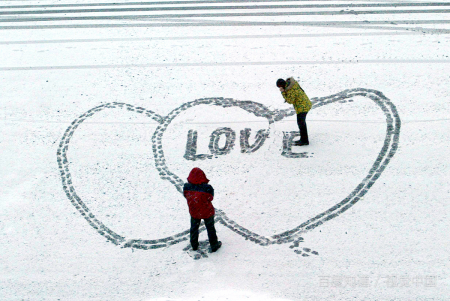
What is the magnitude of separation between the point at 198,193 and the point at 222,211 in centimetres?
133

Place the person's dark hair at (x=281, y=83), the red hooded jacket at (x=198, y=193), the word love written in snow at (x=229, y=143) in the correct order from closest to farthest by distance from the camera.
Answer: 1. the red hooded jacket at (x=198, y=193)
2. the person's dark hair at (x=281, y=83)
3. the word love written in snow at (x=229, y=143)

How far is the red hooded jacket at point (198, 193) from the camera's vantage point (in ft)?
24.2

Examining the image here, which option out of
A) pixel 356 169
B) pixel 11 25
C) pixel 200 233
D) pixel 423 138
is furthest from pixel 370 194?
pixel 11 25

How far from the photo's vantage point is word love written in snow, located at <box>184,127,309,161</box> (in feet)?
31.9

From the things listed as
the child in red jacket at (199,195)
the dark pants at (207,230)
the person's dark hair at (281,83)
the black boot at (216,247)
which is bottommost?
the black boot at (216,247)

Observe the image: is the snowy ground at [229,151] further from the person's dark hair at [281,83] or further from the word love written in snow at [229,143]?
the person's dark hair at [281,83]

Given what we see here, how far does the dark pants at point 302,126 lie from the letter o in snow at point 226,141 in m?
1.21

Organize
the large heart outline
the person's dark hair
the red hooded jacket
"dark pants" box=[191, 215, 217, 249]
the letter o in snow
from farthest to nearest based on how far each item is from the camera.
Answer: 1. the letter o in snow
2. the person's dark hair
3. the large heart outline
4. "dark pants" box=[191, 215, 217, 249]
5. the red hooded jacket

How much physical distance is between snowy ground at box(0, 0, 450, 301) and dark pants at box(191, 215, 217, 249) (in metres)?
0.21

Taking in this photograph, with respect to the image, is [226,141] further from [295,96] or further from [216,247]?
[216,247]

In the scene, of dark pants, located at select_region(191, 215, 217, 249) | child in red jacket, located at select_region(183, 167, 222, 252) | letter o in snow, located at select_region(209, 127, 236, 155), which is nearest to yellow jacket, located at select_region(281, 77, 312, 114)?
letter o in snow, located at select_region(209, 127, 236, 155)

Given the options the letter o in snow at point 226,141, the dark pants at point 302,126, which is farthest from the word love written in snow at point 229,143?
the dark pants at point 302,126

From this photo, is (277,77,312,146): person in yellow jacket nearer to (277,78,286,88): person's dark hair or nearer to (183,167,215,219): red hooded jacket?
(277,78,286,88): person's dark hair

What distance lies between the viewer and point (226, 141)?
395 inches
